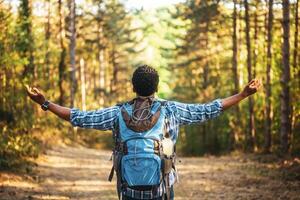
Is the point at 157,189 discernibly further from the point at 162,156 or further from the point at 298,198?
the point at 298,198

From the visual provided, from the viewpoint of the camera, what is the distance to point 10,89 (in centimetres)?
1480

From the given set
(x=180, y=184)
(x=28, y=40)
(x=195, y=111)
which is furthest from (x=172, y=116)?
(x=28, y=40)

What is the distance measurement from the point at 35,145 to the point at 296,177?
319 inches

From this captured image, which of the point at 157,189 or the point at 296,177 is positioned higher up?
the point at 157,189

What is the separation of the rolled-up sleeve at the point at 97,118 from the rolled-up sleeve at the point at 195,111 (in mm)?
498

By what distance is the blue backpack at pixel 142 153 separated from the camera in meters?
3.96

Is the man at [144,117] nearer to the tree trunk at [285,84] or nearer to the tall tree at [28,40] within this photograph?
the tree trunk at [285,84]

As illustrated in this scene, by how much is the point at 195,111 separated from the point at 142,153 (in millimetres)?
572

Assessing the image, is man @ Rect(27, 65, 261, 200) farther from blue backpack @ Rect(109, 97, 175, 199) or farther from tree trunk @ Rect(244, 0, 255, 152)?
tree trunk @ Rect(244, 0, 255, 152)

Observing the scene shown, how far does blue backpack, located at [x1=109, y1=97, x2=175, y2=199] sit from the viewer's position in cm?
396

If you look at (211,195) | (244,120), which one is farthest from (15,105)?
(244,120)

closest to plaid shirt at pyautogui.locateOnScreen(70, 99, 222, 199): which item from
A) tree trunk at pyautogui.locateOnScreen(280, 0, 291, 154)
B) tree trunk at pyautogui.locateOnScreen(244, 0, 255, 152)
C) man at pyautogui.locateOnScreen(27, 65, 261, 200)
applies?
man at pyautogui.locateOnScreen(27, 65, 261, 200)

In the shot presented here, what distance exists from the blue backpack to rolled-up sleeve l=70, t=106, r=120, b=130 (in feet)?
0.37

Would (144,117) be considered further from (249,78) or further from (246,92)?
(249,78)
